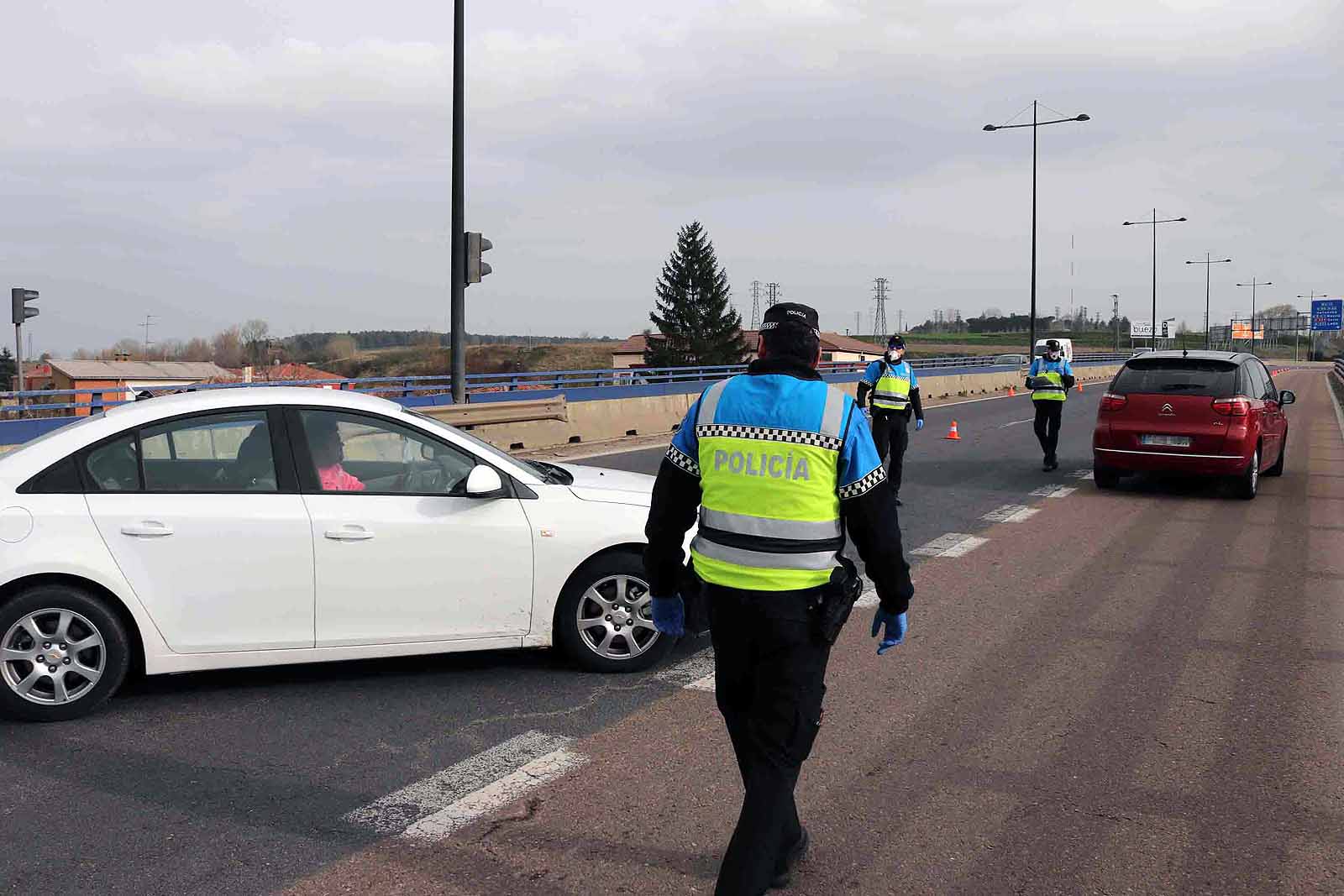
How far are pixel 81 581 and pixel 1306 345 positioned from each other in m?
175

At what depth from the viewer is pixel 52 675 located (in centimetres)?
Answer: 500

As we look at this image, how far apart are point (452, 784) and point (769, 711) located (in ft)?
5.67

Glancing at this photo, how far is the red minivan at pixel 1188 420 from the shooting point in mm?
12203

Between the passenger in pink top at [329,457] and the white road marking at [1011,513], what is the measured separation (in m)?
7.09

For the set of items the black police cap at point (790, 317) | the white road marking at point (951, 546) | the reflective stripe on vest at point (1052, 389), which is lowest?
the white road marking at point (951, 546)

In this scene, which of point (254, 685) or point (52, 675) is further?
point (254, 685)

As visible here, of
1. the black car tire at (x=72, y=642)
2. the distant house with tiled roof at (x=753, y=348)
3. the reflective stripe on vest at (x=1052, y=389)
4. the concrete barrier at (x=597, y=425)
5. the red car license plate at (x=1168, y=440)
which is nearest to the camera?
the black car tire at (x=72, y=642)

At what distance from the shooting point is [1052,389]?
1466 cm

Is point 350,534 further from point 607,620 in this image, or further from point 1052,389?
point 1052,389

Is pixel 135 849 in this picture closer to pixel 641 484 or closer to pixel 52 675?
pixel 52 675

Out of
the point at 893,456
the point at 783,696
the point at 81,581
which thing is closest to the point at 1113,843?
the point at 783,696

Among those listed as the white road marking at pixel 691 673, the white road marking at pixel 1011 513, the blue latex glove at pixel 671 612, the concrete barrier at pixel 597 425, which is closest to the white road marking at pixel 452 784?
the white road marking at pixel 691 673

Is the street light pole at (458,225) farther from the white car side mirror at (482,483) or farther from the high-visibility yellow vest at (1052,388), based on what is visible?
the white car side mirror at (482,483)

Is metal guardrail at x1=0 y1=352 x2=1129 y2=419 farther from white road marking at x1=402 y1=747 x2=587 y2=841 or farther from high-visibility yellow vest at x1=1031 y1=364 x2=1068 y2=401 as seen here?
white road marking at x1=402 y1=747 x2=587 y2=841
